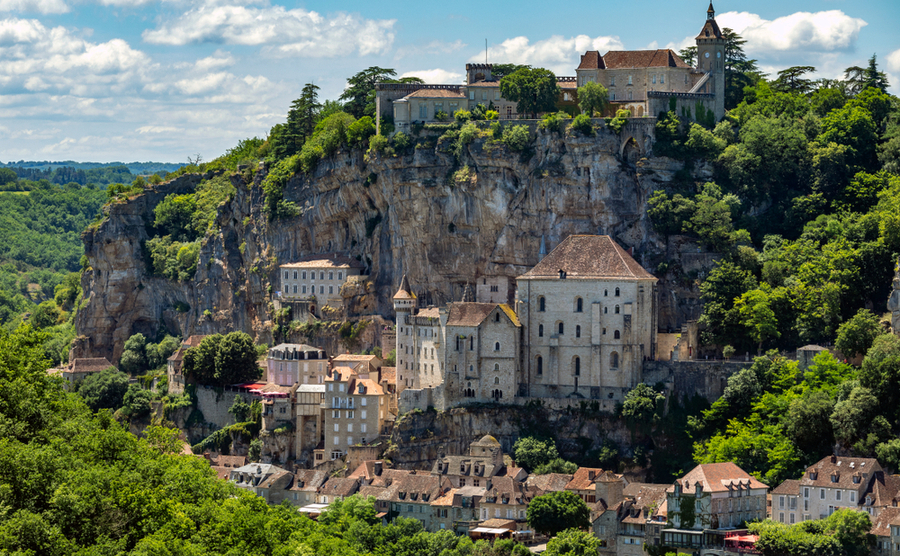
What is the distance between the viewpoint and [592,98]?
112312mm

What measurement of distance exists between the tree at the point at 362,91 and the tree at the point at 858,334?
50202mm

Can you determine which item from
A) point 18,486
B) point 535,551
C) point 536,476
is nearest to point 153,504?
point 18,486

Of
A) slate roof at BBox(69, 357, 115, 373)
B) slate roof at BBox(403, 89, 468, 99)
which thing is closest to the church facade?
slate roof at BBox(403, 89, 468, 99)

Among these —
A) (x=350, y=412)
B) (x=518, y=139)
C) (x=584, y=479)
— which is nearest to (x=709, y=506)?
(x=584, y=479)

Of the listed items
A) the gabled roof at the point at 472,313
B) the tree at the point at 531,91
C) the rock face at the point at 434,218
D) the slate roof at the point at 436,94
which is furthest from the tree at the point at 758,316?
the slate roof at the point at 436,94

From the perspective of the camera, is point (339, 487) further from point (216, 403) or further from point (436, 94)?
point (436, 94)

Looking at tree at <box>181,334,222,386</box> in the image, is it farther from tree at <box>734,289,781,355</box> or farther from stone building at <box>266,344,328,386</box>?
tree at <box>734,289,781,355</box>

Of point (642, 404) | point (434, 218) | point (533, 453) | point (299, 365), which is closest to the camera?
point (642, 404)

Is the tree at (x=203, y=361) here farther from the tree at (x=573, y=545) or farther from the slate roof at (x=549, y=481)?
the tree at (x=573, y=545)

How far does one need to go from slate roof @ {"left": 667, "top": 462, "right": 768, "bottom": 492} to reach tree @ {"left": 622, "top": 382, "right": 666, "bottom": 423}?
9193 mm

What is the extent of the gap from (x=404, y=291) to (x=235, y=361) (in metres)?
17.6

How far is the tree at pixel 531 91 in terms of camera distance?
11425 centimetres

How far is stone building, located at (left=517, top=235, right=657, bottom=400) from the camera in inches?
3893

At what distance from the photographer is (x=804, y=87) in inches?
4968
